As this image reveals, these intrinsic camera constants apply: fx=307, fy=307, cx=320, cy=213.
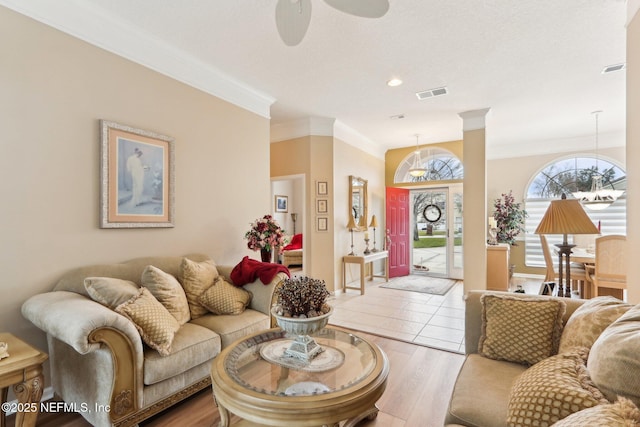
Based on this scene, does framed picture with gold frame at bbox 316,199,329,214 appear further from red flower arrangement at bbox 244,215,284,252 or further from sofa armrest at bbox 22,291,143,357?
sofa armrest at bbox 22,291,143,357

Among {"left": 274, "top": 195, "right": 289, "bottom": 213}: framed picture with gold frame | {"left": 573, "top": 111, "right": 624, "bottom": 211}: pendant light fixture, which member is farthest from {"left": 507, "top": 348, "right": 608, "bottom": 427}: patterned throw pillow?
{"left": 274, "top": 195, "right": 289, "bottom": 213}: framed picture with gold frame

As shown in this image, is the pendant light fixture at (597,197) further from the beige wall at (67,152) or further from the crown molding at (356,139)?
the beige wall at (67,152)

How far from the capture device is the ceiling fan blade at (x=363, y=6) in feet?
5.22

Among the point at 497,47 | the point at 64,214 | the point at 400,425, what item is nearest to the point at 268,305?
the point at 400,425

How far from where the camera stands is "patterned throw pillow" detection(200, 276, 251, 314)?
103 inches

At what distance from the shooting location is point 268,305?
9.04 ft

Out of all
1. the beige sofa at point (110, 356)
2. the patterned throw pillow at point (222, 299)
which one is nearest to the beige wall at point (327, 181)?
the patterned throw pillow at point (222, 299)

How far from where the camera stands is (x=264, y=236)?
3.66 metres

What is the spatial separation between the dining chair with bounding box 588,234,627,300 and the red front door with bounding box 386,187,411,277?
3423mm

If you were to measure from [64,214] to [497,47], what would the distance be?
4.05 m

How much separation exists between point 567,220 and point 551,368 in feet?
5.26

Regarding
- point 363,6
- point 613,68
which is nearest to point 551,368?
point 363,6

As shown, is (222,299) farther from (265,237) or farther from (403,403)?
(403,403)

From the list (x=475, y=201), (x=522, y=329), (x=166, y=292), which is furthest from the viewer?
(x=475, y=201)
